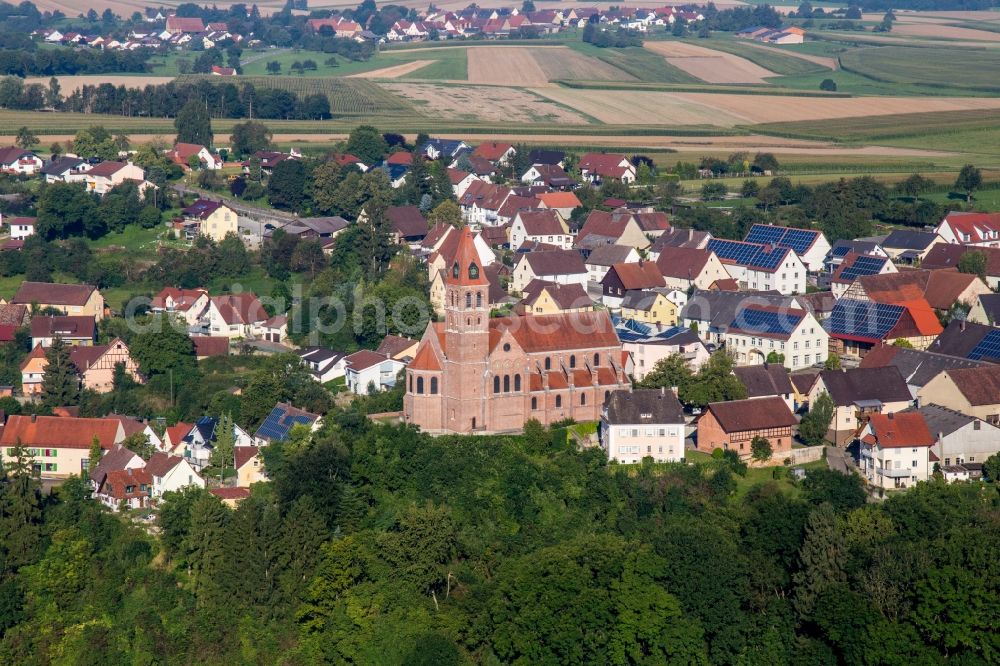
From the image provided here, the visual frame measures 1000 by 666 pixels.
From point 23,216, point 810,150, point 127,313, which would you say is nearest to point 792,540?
point 127,313

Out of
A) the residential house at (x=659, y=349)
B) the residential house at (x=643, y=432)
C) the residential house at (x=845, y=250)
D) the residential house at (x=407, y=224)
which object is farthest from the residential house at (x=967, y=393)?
the residential house at (x=407, y=224)

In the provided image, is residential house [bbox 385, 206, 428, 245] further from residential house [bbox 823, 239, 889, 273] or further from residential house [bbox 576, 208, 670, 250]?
residential house [bbox 823, 239, 889, 273]

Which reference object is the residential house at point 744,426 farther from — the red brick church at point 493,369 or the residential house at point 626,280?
the residential house at point 626,280

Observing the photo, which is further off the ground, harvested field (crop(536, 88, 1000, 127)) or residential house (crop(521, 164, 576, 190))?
residential house (crop(521, 164, 576, 190))

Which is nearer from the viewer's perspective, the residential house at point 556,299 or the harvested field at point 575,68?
the residential house at point 556,299

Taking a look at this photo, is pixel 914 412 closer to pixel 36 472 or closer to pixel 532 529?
pixel 532 529

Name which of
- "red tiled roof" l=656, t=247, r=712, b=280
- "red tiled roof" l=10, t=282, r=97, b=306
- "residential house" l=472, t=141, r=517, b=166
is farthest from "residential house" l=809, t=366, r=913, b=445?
"residential house" l=472, t=141, r=517, b=166

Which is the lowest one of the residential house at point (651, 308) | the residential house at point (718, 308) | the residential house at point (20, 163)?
the residential house at point (20, 163)
